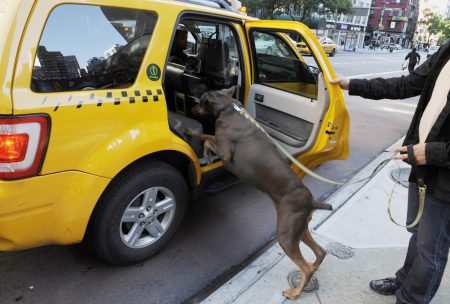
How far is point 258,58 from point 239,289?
2457 millimetres

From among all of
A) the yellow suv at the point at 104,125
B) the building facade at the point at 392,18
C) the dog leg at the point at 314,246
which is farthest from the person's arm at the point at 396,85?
the building facade at the point at 392,18

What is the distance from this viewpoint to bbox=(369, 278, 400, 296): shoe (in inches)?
99.0

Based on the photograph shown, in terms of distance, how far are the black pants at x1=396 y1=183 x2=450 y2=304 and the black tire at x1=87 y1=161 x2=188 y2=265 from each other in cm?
169

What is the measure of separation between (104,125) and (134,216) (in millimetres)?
757

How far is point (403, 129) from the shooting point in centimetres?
766

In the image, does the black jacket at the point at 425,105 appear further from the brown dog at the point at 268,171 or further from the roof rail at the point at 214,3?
the roof rail at the point at 214,3

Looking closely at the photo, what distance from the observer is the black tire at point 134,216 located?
2363mm

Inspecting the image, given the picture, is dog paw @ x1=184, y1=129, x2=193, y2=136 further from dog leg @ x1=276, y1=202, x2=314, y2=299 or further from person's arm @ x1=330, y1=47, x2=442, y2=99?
person's arm @ x1=330, y1=47, x2=442, y2=99

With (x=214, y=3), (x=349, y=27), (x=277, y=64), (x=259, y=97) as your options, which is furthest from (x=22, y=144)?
(x=349, y=27)

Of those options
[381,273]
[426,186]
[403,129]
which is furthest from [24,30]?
[403,129]

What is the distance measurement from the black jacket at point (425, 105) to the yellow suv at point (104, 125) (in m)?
0.69

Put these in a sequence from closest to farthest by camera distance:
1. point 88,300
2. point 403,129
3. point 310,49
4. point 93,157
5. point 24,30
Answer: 1. point 24,30
2. point 93,157
3. point 88,300
4. point 310,49
5. point 403,129

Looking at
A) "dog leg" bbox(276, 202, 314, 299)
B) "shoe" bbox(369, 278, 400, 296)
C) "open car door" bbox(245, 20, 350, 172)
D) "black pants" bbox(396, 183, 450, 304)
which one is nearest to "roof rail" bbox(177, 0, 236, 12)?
"open car door" bbox(245, 20, 350, 172)

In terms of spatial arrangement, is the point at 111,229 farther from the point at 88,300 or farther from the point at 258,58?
the point at 258,58
